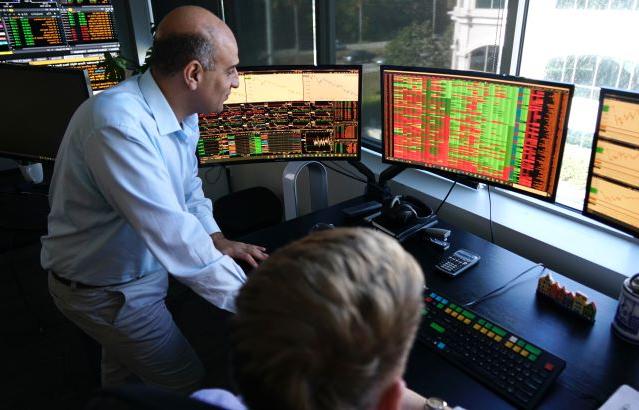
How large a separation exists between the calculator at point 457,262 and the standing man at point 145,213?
55 cm

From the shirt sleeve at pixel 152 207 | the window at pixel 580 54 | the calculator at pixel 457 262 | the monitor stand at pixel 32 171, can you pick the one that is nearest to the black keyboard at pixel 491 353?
the calculator at pixel 457 262

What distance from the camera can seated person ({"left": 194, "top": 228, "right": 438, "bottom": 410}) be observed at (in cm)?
46

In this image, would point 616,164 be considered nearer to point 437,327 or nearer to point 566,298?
point 566,298

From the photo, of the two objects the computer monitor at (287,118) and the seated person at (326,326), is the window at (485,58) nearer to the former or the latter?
the computer monitor at (287,118)

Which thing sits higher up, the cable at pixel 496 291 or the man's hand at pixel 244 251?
the man's hand at pixel 244 251

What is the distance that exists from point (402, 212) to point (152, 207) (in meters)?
0.81

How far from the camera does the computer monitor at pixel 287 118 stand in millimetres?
1774

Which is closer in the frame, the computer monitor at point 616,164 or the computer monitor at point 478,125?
the computer monitor at point 616,164

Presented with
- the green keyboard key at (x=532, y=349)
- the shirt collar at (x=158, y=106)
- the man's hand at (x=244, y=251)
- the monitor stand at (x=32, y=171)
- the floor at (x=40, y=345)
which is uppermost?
the shirt collar at (x=158, y=106)

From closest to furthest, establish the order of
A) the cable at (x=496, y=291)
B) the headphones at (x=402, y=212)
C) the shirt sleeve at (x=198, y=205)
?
the cable at (x=496, y=291)
the headphones at (x=402, y=212)
the shirt sleeve at (x=198, y=205)

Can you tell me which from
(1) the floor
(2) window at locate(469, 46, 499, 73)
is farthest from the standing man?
(2) window at locate(469, 46, 499, 73)

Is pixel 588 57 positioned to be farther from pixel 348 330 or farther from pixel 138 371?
pixel 138 371

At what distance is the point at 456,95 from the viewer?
4.93ft

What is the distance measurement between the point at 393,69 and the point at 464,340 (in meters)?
0.90
